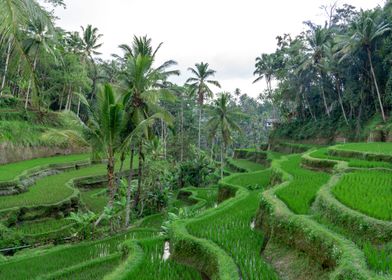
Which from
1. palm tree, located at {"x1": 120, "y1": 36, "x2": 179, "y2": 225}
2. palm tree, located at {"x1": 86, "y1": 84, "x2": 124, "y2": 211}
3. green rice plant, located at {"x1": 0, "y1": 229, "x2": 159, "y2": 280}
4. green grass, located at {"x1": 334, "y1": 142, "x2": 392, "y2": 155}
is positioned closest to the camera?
green rice plant, located at {"x1": 0, "y1": 229, "x2": 159, "y2": 280}

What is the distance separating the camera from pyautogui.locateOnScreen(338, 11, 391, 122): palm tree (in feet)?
82.6

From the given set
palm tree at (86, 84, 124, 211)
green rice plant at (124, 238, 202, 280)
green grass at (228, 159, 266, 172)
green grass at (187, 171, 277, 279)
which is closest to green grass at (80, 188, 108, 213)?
palm tree at (86, 84, 124, 211)

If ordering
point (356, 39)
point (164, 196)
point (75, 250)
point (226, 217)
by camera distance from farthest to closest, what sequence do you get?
point (356, 39) → point (164, 196) → point (75, 250) → point (226, 217)

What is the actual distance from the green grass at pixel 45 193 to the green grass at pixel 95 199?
1.30 metres

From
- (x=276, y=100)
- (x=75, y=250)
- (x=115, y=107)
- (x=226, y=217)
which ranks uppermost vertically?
(x=276, y=100)

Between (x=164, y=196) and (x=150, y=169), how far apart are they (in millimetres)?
1603

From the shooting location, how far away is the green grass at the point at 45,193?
1513 centimetres

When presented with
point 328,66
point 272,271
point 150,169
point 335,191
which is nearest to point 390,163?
point 335,191

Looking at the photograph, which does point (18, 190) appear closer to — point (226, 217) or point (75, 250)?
point (75, 250)

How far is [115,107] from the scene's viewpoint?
1170 centimetres

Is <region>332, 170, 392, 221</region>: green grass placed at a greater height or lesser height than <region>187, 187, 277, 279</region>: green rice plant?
greater

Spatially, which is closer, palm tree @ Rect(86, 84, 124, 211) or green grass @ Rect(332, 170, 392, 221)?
green grass @ Rect(332, 170, 392, 221)

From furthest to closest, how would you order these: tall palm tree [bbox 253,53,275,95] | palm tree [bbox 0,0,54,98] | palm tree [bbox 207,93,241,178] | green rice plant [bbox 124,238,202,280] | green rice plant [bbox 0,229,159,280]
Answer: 1. tall palm tree [bbox 253,53,275,95]
2. palm tree [bbox 207,93,241,178]
3. green rice plant [bbox 0,229,159,280]
4. green rice plant [bbox 124,238,202,280]
5. palm tree [bbox 0,0,54,98]

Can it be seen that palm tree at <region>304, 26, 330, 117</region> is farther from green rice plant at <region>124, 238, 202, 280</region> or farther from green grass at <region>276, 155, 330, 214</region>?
green rice plant at <region>124, 238, 202, 280</region>
